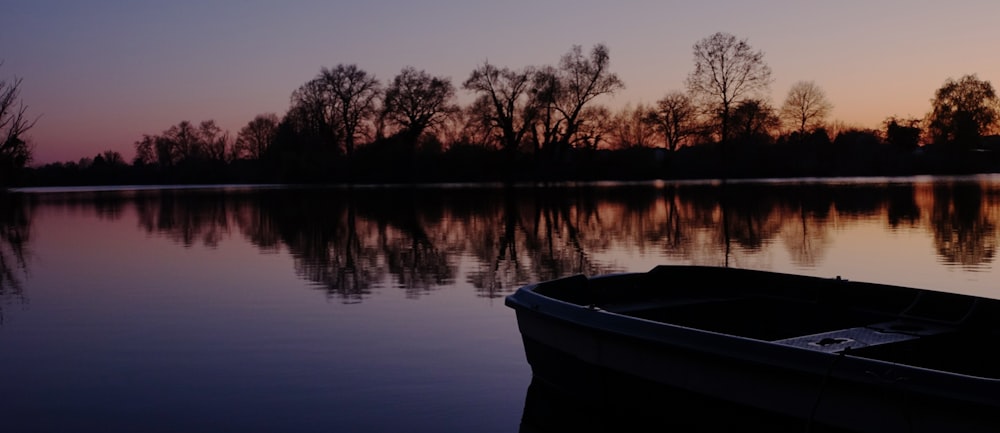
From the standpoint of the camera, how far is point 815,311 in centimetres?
866

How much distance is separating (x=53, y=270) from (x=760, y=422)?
19.0 metres

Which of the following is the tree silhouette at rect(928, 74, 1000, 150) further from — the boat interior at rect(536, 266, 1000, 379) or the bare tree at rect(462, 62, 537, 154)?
the boat interior at rect(536, 266, 1000, 379)

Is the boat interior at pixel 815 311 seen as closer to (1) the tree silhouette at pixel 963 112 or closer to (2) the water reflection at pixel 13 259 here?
(2) the water reflection at pixel 13 259

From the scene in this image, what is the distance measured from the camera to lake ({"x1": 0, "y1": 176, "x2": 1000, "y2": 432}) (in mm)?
8266

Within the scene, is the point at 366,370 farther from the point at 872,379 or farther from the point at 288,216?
the point at 288,216

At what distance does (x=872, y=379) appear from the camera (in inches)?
201

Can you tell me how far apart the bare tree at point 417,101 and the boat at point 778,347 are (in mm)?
72830

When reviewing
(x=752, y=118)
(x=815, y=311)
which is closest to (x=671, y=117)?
(x=752, y=118)

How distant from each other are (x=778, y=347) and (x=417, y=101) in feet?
253

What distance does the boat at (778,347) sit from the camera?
5.02 meters

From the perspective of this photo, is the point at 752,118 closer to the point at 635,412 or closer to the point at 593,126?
the point at 593,126

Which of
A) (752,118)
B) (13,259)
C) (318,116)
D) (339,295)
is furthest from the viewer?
(318,116)

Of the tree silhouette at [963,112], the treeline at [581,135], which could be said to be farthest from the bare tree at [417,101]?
the tree silhouette at [963,112]

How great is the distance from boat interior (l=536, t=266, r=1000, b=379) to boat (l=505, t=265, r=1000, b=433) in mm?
12
